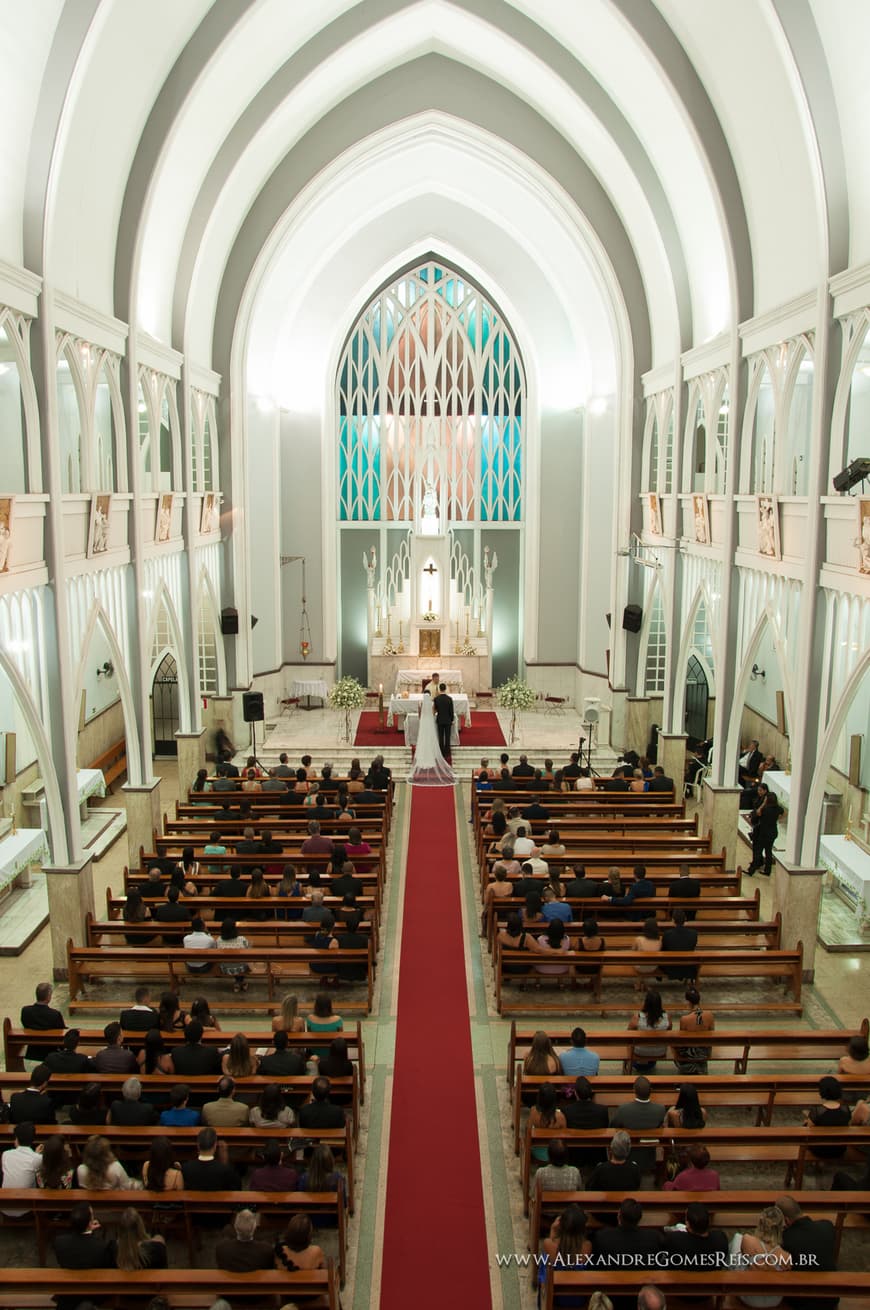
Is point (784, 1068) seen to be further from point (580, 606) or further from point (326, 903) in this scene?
point (580, 606)

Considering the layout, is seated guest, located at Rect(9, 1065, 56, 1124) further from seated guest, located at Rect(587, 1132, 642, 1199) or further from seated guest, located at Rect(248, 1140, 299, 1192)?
seated guest, located at Rect(587, 1132, 642, 1199)

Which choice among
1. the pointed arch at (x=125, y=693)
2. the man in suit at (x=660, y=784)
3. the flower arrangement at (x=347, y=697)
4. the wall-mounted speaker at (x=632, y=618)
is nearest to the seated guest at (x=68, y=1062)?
the pointed arch at (x=125, y=693)

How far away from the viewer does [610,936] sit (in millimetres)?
11750

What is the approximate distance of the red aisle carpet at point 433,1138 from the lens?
284 inches

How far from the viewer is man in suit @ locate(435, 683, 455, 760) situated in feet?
64.8

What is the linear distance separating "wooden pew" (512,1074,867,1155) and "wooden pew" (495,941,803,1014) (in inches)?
79.3

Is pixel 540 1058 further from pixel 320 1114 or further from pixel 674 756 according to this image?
pixel 674 756

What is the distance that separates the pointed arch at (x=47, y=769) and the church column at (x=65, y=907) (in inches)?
6.1

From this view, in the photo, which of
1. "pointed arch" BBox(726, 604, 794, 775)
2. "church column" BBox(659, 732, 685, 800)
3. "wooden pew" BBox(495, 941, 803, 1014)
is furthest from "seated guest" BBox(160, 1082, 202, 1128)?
"church column" BBox(659, 732, 685, 800)

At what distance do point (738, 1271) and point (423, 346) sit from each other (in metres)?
22.7

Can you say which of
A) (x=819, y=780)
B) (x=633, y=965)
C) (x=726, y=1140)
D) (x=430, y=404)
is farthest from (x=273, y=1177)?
(x=430, y=404)

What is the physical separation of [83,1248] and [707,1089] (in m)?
4.93

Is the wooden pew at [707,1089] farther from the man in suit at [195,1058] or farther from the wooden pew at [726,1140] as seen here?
the man in suit at [195,1058]

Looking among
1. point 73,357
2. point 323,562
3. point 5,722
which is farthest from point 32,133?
point 323,562
